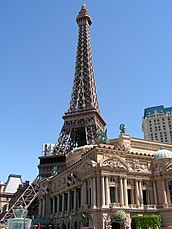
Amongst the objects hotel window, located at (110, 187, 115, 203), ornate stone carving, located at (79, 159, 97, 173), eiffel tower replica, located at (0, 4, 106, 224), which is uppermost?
eiffel tower replica, located at (0, 4, 106, 224)

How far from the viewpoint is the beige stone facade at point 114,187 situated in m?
51.8

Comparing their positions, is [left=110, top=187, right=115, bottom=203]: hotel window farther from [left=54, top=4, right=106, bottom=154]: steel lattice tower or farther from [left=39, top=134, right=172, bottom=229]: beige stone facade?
[left=54, top=4, right=106, bottom=154]: steel lattice tower

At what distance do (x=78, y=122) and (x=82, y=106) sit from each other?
11353 mm

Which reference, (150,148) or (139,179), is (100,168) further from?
(150,148)

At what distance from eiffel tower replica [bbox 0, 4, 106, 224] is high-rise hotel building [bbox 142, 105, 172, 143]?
7301 cm

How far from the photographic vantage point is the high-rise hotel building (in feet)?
608

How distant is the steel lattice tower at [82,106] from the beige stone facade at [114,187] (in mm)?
38495

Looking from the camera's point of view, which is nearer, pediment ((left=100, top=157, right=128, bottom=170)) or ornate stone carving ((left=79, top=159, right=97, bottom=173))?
ornate stone carving ((left=79, top=159, right=97, bottom=173))

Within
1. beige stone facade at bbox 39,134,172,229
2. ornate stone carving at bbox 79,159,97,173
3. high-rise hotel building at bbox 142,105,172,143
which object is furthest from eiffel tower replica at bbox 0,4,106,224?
high-rise hotel building at bbox 142,105,172,143

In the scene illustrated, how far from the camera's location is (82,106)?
12200cm

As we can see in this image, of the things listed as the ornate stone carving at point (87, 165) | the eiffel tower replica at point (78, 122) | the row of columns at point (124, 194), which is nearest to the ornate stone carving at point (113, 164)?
the ornate stone carving at point (87, 165)

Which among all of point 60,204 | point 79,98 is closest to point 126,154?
point 60,204

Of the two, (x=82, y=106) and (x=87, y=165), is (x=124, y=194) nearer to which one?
(x=87, y=165)

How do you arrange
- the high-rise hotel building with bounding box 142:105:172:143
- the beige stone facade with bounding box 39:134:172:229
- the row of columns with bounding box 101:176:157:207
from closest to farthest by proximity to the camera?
the beige stone facade with bounding box 39:134:172:229, the row of columns with bounding box 101:176:157:207, the high-rise hotel building with bounding box 142:105:172:143
